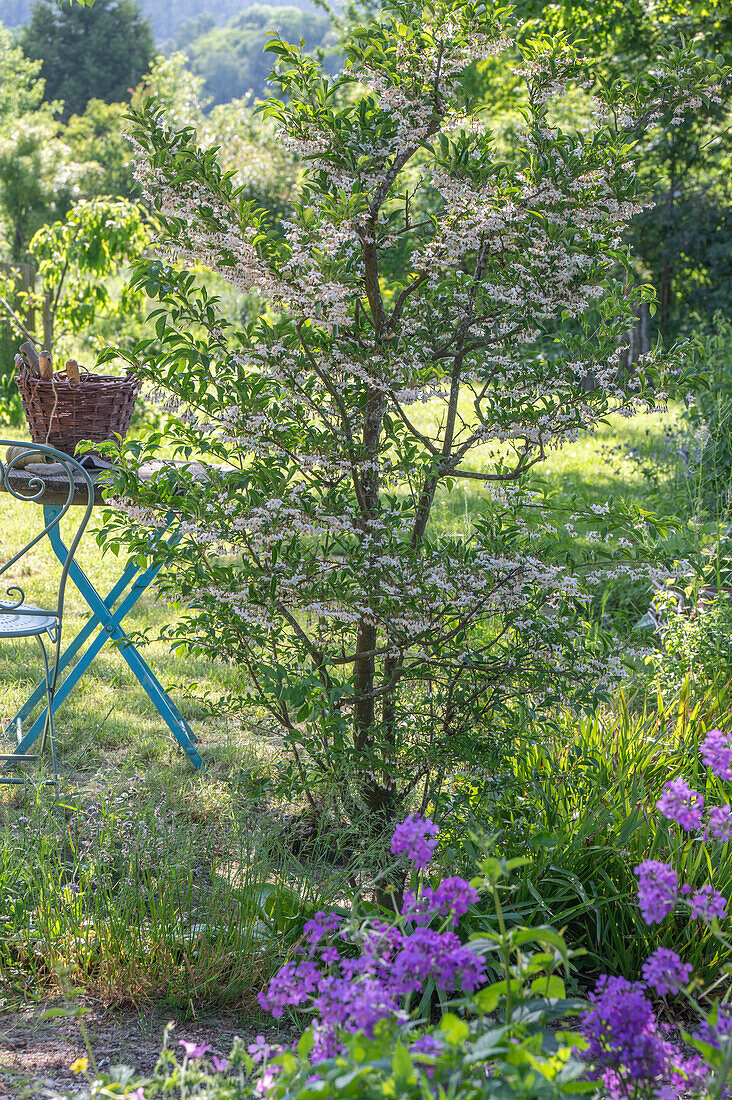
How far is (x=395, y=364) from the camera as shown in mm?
2289

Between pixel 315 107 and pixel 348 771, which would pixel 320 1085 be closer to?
pixel 348 771

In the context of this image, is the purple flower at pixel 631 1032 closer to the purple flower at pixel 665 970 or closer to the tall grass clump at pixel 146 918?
the purple flower at pixel 665 970

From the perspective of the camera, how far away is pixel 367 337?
2.43 m

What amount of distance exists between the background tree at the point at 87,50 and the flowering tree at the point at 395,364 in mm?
Answer: 47471

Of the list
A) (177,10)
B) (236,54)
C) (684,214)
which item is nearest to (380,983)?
(684,214)

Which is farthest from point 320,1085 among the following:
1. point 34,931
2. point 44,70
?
point 44,70

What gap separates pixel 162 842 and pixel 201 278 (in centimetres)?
1346

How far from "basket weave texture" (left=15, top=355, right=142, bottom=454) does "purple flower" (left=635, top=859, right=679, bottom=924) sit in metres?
2.50

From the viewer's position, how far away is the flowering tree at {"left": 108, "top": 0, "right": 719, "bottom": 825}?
2178 millimetres

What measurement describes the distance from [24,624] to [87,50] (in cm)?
4918

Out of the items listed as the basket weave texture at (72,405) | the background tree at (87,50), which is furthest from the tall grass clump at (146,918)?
the background tree at (87,50)

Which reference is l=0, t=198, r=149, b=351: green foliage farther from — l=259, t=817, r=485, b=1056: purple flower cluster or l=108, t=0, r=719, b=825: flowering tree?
l=259, t=817, r=485, b=1056: purple flower cluster

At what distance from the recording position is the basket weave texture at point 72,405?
3236mm

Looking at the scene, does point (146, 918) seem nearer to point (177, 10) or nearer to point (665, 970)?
point (665, 970)
